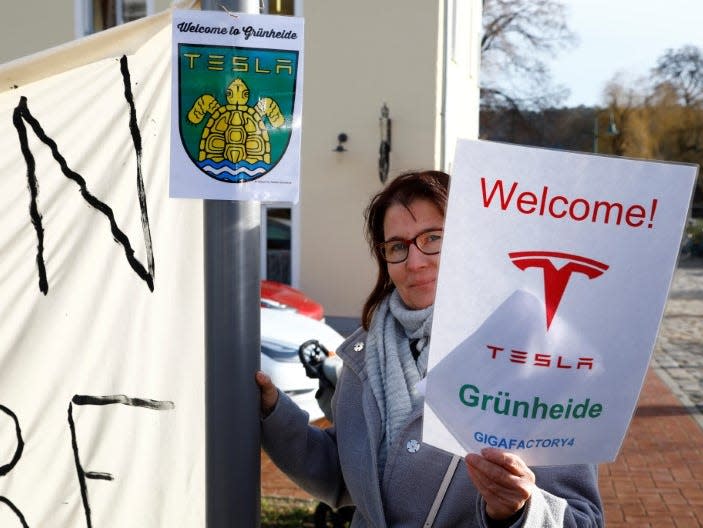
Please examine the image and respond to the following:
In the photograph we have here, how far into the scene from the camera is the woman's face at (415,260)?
207cm

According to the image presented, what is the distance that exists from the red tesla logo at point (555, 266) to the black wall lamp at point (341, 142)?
485 inches

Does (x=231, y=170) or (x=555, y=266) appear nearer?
(x=555, y=266)

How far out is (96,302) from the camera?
2.39 metres

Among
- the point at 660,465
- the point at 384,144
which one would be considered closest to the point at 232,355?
the point at 660,465

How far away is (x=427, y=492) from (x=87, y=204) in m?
1.24

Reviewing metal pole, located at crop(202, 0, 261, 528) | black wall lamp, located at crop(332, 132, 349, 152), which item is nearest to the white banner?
metal pole, located at crop(202, 0, 261, 528)

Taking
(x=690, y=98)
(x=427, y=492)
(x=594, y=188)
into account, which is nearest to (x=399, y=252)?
(x=427, y=492)

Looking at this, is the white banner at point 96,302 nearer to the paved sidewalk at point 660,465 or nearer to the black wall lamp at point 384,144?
the paved sidewalk at point 660,465

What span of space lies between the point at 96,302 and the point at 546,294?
4.53ft

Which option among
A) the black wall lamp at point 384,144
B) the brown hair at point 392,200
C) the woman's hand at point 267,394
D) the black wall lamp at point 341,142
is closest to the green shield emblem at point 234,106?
the brown hair at point 392,200

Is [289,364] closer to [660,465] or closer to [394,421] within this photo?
[660,465]

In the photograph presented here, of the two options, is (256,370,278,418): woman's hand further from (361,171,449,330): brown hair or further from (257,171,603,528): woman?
(361,171,449,330): brown hair

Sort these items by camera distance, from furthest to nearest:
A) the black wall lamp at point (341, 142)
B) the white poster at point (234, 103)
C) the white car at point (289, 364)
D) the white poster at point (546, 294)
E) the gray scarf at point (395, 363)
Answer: the black wall lamp at point (341, 142) → the white car at point (289, 364) → the gray scarf at point (395, 363) → the white poster at point (234, 103) → the white poster at point (546, 294)

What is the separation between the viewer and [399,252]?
2.12 metres
